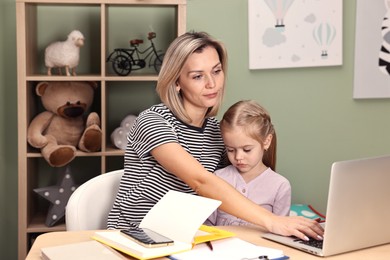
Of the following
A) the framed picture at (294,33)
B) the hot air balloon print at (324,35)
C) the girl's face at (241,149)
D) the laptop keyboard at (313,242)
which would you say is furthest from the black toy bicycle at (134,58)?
the laptop keyboard at (313,242)

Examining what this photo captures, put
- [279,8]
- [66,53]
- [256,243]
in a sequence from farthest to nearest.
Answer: [279,8], [66,53], [256,243]

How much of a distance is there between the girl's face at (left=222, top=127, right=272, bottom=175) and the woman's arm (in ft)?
0.78

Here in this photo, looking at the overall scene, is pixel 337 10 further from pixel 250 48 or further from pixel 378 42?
pixel 250 48

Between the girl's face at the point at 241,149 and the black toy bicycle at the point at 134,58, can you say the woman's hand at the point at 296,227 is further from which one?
the black toy bicycle at the point at 134,58

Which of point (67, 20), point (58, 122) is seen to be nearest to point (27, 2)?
point (67, 20)

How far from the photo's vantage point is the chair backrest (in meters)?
1.89

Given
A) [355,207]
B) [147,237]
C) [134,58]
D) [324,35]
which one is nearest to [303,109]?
[324,35]

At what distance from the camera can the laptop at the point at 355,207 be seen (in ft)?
4.70

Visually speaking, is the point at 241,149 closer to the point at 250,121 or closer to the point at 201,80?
the point at 250,121

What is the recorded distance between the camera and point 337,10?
3.33 meters

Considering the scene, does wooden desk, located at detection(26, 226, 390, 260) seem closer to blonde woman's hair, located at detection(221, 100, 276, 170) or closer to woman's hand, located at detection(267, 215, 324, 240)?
woman's hand, located at detection(267, 215, 324, 240)

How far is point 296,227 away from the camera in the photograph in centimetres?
163

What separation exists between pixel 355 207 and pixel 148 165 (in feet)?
Answer: 2.51

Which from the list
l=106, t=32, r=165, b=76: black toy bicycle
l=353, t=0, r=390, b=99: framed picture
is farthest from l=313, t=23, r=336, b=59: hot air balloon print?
l=106, t=32, r=165, b=76: black toy bicycle
